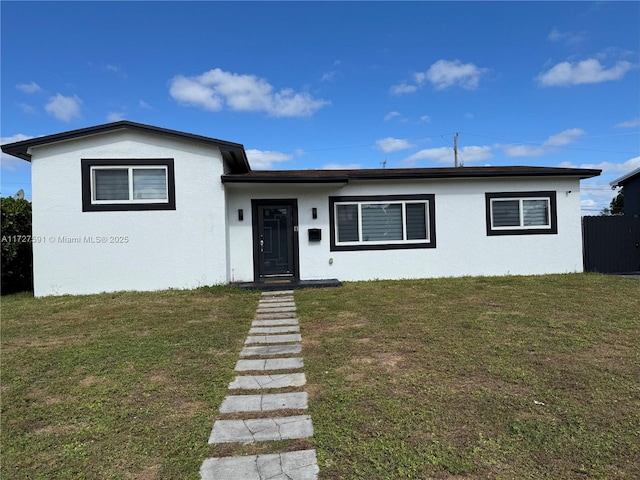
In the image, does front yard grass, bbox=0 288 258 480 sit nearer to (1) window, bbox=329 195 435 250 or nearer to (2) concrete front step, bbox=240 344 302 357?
(2) concrete front step, bbox=240 344 302 357

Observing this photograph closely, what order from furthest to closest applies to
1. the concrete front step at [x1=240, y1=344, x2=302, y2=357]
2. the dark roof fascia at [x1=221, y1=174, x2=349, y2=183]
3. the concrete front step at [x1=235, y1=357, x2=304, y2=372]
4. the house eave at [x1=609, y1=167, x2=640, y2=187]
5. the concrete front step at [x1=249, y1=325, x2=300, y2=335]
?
the house eave at [x1=609, y1=167, x2=640, y2=187] → the dark roof fascia at [x1=221, y1=174, x2=349, y2=183] → the concrete front step at [x1=249, y1=325, x2=300, y2=335] → the concrete front step at [x1=240, y1=344, x2=302, y2=357] → the concrete front step at [x1=235, y1=357, x2=304, y2=372]

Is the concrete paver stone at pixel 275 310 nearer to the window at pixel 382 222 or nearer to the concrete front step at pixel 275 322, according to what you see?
the concrete front step at pixel 275 322

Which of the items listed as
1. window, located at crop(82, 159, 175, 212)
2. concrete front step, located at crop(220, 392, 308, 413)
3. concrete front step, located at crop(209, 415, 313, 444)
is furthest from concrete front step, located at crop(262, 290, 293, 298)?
concrete front step, located at crop(209, 415, 313, 444)

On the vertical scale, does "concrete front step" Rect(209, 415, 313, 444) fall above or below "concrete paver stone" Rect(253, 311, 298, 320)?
below

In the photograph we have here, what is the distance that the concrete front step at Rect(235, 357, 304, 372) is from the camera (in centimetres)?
399

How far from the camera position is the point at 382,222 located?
33.2 ft

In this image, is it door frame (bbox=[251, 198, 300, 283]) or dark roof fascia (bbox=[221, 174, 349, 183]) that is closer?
dark roof fascia (bbox=[221, 174, 349, 183])

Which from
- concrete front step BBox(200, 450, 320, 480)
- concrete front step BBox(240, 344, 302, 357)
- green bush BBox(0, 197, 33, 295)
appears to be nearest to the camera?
Answer: concrete front step BBox(200, 450, 320, 480)

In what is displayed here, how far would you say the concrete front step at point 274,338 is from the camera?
4.97 metres

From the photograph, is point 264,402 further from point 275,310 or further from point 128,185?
point 128,185

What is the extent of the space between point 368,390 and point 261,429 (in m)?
0.98

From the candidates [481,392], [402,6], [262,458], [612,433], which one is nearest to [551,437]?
[612,433]

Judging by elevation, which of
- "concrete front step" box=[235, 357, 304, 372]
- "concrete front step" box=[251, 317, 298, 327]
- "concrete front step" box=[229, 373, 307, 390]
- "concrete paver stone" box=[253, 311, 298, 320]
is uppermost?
"concrete paver stone" box=[253, 311, 298, 320]

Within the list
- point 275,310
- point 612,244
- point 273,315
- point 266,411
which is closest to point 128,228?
point 275,310
